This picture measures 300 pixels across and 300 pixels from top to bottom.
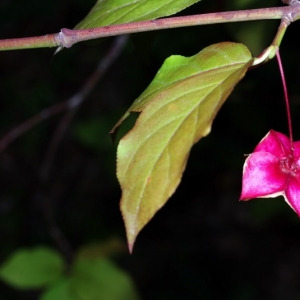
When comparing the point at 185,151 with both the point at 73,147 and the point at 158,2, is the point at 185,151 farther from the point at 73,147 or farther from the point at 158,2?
the point at 73,147

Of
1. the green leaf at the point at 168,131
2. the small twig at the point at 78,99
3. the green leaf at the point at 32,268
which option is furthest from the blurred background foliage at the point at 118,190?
the green leaf at the point at 168,131

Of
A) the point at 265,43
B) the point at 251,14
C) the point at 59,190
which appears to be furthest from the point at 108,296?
the point at 59,190

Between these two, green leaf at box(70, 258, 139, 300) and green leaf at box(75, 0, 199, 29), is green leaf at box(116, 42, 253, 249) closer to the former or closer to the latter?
green leaf at box(75, 0, 199, 29)

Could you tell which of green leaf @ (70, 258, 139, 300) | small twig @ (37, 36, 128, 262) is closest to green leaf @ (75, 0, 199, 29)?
small twig @ (37, 36, 128, 262)

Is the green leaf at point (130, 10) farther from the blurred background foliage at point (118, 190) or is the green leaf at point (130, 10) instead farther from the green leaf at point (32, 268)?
the green leaf at point (32, 268)

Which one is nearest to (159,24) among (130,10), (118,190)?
(130,10)

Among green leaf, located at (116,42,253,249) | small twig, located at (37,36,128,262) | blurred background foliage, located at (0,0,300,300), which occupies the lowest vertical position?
blurred background foliage, located at (0,0,300,300)

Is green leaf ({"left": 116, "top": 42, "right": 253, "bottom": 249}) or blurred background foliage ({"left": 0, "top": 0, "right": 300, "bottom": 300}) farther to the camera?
blurred background foliage ({"left": 0, "top": 0, "right": 300, "bottom": 300})
